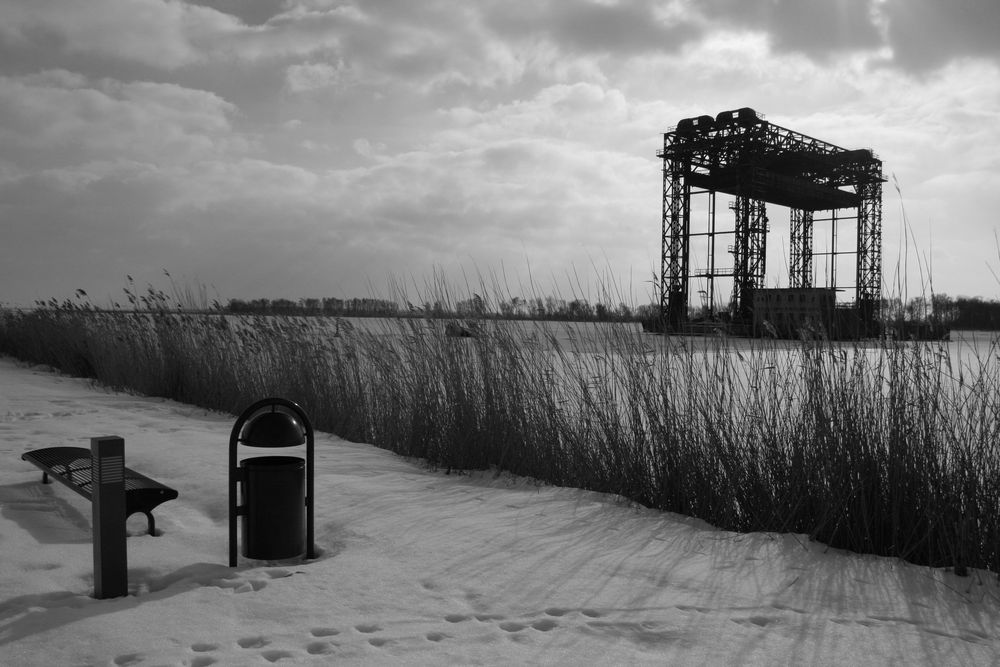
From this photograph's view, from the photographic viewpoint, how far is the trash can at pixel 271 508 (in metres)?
3.35

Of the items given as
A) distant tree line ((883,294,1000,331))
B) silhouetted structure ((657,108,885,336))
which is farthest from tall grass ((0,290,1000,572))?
silhouetted structure ((657,108,885,336))

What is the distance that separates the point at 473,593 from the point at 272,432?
42.1 inches

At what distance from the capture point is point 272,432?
319 cm

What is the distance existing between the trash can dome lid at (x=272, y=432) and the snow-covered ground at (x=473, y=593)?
1.89ft

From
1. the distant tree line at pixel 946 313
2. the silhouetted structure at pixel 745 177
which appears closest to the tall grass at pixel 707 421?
the distant tree line at pixel 946 313

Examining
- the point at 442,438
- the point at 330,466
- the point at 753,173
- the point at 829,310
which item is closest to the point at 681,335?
the point at 829,310

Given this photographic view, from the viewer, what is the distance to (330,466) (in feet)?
17.6

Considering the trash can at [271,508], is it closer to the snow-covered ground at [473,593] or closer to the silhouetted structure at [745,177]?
the snow-covered ground at [473,593]

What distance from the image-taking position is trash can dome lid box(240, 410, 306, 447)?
3168 millimetres

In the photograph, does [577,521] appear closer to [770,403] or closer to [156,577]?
[770,403]

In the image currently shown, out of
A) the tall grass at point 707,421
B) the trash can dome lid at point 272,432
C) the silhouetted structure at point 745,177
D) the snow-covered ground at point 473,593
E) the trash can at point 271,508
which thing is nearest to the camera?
the snow-covered ground at point 473,593

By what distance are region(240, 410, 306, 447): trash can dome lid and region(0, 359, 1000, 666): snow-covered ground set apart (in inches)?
22.6

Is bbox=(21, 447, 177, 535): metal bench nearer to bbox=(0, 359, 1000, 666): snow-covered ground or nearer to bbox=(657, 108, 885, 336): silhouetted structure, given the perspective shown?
bbox=(0, 359, 1000, 666): snow-covered ground

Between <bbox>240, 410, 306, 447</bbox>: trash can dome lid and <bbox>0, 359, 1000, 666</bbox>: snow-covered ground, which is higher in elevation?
<bbox>240, 410, 306, 447</bbox>: trash can dome lid
